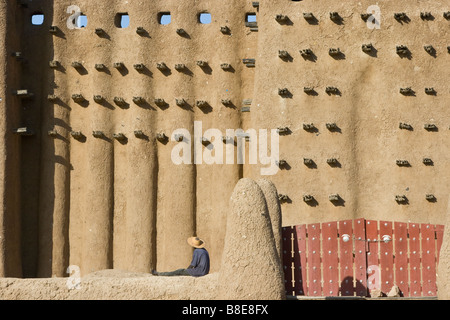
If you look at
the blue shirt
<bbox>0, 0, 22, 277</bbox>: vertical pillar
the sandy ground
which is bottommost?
the sandy ground

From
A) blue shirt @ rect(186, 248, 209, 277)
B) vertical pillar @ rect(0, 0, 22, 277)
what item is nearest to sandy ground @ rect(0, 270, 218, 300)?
blue shirt @ rect(186, 248, 209, 277)

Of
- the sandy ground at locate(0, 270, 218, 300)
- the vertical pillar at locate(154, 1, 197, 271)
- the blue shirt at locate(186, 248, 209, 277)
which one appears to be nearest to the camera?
the sandy ground at locate(0, 270, 218, 300)

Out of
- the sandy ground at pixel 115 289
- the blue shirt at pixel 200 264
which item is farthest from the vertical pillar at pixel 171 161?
the sandy ground at pixel 115 289

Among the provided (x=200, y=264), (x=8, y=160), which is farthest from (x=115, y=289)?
(x=8, y=160)

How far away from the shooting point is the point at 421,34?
61.9 ft

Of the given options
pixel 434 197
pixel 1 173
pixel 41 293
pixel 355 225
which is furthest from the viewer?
pixel 1 173

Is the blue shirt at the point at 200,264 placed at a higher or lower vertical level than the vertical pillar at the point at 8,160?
lower

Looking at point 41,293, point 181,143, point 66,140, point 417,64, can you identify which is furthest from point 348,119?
point 41,293

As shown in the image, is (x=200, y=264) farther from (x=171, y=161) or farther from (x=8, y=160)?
(x=8, y=160)

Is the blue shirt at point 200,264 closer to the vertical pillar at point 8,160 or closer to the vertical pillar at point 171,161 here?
the vertical pillar at point 171,161

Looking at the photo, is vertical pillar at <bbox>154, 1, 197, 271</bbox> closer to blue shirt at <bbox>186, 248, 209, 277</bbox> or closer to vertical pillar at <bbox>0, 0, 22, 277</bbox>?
vertical pillar at <bbox>0, 0, 22, 277</bbox>

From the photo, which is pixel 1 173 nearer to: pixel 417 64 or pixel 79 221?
pixel 79 221

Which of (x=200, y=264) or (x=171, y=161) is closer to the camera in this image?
A: (x=200, y=264)

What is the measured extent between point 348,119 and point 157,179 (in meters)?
4.21
